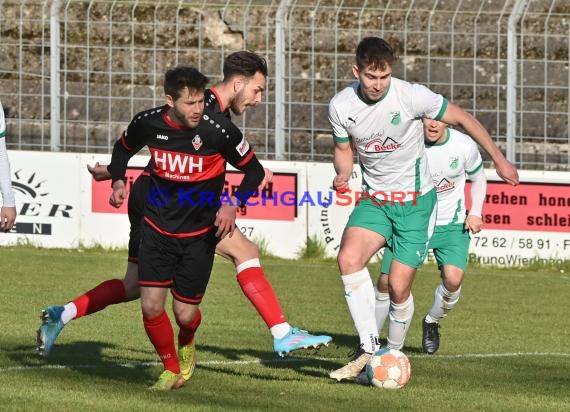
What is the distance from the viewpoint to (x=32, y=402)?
23.7ft

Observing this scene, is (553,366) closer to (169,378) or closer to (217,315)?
(169,378)

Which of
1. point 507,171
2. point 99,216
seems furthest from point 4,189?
point 99,216

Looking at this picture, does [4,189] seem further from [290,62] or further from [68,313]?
[290,62]

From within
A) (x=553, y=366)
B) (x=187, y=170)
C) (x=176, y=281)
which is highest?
(x=187, y=170)

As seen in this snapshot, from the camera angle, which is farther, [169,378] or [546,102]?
[546,102]

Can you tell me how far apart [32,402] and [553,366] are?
3823 millimetres

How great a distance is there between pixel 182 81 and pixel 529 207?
9.69 meters

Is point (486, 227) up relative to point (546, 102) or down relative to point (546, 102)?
down

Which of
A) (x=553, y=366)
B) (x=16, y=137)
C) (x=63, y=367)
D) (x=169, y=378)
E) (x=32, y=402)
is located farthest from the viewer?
(x=16, y=137)

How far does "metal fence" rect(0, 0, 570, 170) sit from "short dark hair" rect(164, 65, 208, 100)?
9.44m

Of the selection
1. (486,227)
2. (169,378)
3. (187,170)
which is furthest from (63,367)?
(486,227)

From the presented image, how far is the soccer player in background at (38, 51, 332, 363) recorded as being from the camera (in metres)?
8.40

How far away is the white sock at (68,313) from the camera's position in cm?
867

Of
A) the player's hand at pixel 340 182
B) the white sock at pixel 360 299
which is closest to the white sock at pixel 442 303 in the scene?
the white sock at pixel 360 299
